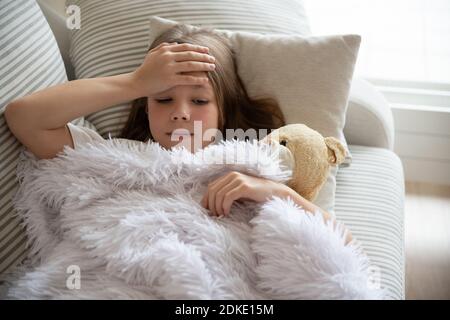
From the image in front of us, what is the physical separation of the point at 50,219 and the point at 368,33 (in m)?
1.43

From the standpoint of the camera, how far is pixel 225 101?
114 cm

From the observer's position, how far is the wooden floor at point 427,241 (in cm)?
153

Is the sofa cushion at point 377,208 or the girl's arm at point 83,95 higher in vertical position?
the girl's arm at point 83,95

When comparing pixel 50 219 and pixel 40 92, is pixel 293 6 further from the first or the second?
pixel 50 219

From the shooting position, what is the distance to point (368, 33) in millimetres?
1953

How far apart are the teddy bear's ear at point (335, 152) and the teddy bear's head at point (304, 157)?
2cm

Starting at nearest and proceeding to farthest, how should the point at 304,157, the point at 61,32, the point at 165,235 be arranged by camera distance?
1. the point at 165,235
2. the point at 304,157
3. the point at 61,32

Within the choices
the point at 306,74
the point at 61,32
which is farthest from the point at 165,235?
the point at 61,32

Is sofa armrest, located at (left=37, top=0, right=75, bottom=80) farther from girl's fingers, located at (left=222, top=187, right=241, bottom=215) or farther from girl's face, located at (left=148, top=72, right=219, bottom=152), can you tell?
girl's fingers, located at (left=222, top=187, right=241, bottom=215)

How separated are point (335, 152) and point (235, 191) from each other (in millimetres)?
264

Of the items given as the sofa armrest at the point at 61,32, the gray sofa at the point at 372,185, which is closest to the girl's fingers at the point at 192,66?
the gray sofa at the point at 372,185

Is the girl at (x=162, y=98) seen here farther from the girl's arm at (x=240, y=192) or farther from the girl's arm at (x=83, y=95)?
the girl's arm at (x=240, y=192)

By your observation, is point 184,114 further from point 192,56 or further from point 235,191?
point 235,191

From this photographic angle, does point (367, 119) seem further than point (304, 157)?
Yes
